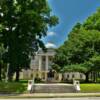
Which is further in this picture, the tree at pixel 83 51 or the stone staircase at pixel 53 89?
the tree at pixel 83 51

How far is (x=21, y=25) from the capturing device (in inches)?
1871

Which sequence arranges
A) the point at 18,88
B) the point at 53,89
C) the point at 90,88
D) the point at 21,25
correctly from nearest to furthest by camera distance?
the point at 18,88, the point at 90,88, the point at 53,89, the point at 21,25

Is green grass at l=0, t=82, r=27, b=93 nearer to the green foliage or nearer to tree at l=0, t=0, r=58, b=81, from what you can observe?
tree at l=0, t=0, r=58, b=81

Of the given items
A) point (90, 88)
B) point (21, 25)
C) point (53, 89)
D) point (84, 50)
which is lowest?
point (53, 89)

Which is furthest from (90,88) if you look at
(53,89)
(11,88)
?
(11,88)

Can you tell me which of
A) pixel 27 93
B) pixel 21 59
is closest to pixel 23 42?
pixel 21 59

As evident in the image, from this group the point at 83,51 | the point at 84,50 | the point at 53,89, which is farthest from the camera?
the point at 83,51

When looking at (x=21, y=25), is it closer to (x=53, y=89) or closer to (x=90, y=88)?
(x=53, y=89)

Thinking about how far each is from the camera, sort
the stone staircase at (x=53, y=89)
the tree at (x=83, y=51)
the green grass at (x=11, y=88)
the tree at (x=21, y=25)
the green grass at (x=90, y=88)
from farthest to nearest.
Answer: the tree at (x=83, y=51)
the tree at (x=21, y=25)
the green grass at (x=90, y=88)
the stone staircase at (x=53, y=89)
the green grass at (x=11, y=88)

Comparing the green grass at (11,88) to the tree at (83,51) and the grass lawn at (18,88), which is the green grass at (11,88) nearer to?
the grass lawn at (18,88)

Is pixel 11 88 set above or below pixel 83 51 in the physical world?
below

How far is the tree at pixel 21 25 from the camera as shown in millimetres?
46094

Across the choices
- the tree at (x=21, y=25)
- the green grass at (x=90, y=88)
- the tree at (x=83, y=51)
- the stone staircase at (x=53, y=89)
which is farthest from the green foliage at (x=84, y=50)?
the stone staircase at (x=53, y=89)

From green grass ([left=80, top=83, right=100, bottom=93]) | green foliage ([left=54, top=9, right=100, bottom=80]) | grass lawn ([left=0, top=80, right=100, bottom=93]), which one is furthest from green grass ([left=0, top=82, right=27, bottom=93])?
green foliage ([left=54, top=9, right=100, bottom=80])
